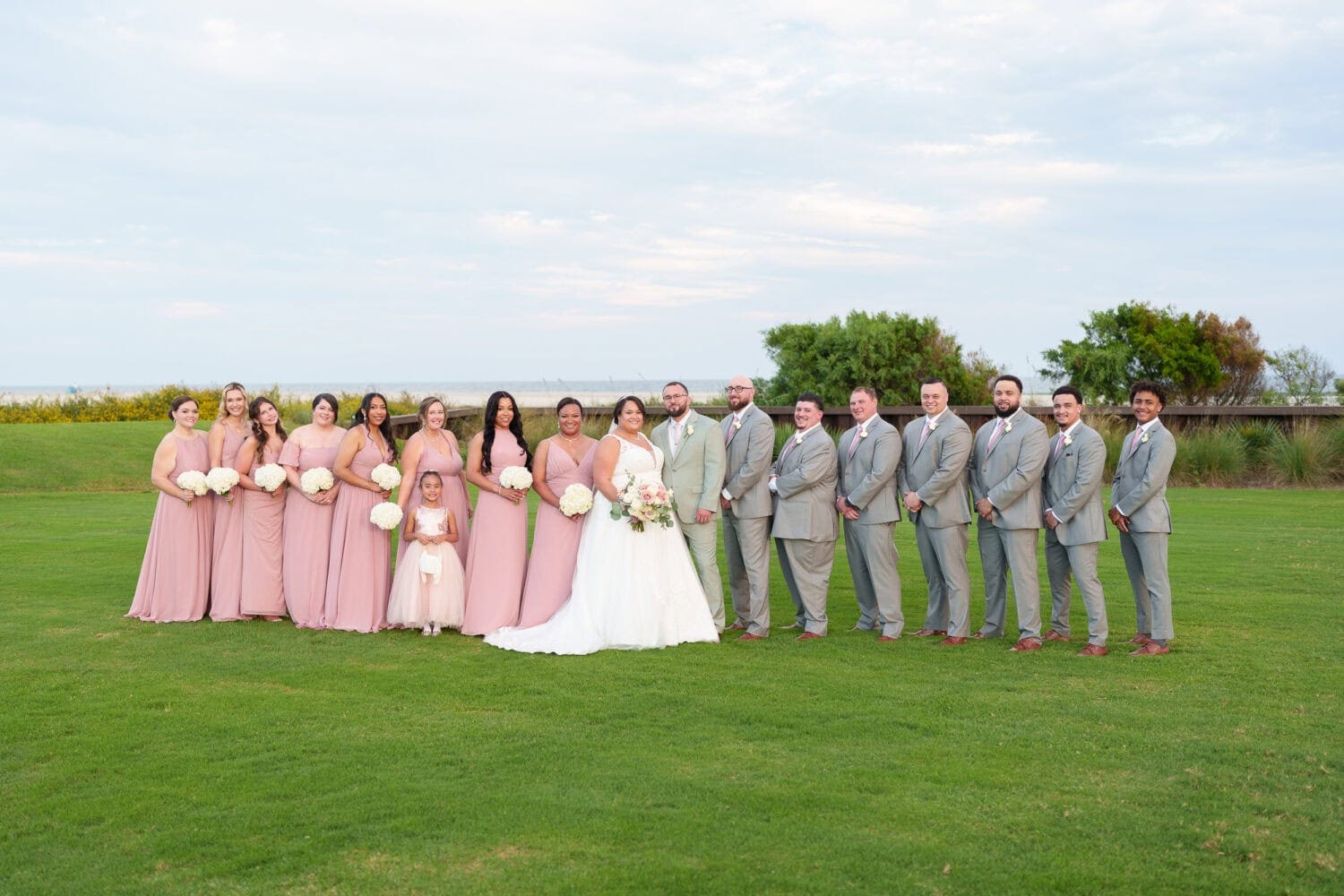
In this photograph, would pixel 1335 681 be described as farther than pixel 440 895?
Yes

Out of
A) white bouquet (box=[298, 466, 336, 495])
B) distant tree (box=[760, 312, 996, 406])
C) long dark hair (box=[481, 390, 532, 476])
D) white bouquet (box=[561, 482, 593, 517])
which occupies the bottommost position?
white bouquet (box=[561, 482, 593, 517])

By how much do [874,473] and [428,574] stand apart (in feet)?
13.0

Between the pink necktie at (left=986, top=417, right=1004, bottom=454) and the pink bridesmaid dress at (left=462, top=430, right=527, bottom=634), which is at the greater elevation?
the pink necktie at (left=986, top=417, right=1004, bottom=454)

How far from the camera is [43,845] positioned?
17.9ft

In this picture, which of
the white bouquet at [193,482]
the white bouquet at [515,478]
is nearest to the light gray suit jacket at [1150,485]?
the white bouquet at [515,478]

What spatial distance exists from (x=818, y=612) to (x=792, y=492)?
1.05 m

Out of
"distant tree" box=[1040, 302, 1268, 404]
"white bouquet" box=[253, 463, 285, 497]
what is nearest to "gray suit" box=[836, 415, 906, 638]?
"white bouquet" box=[253, 463, 285, 497]

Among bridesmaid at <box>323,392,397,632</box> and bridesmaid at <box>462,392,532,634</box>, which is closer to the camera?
bridesmaid at <box>462,392,532,634</box>

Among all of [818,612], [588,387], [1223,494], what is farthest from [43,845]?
[588,387]

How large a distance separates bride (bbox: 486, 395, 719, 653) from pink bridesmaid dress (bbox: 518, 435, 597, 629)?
0.63ft

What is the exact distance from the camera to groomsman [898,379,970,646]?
9.90 meters

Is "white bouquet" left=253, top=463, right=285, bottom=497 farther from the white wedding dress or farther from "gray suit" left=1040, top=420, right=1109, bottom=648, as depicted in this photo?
"gray suit" left=1040, top=420, right=1109, bottom=648

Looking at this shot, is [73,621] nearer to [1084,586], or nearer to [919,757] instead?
[919,757]

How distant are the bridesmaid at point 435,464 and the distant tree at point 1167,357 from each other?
27.8m
